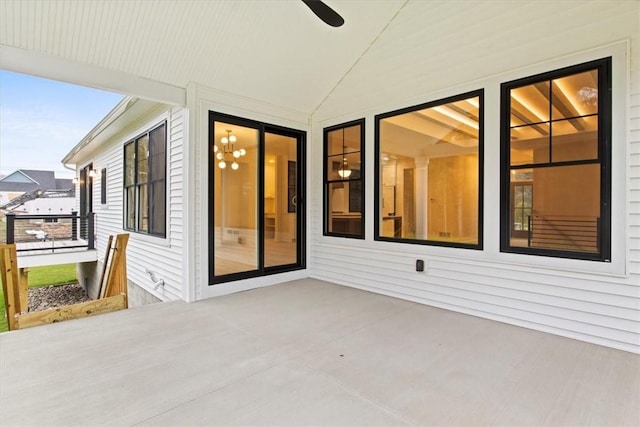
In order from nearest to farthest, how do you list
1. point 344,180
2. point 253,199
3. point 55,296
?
point 253,199 < point 344,180 < point 55,296

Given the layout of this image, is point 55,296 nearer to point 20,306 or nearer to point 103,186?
point 103,186

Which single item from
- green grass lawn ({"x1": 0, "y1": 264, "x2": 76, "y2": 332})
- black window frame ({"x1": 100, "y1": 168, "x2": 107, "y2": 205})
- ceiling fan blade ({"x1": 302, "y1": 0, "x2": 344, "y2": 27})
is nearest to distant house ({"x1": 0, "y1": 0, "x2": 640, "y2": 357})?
ceiling fan blade ({"x1": 302, "y1": 0, "x2": 344, "y2": 27})

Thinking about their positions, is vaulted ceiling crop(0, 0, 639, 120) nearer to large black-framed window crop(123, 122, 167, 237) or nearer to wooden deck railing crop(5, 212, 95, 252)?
large black-framed window crop(123, 122, 167, 237)

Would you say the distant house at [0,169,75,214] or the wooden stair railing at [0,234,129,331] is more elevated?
the distant house at [0,169,75,214]

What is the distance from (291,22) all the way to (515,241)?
3555 millimetres

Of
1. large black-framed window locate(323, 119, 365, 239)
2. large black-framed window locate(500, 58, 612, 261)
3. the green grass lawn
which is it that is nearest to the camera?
large black-framed window locate(500, 58, 612, 261)

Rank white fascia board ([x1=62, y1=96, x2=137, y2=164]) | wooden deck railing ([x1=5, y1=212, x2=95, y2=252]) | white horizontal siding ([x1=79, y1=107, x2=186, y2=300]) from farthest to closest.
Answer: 1. wooden deck railing ([x1=5, y1=212, x2=95, y2=252])
2. white fascia board ([x1=62, y1=96, x2=137, y2=164])
3. white horizontal siding ([x1=79, y1=107, x2=186, y2=300])

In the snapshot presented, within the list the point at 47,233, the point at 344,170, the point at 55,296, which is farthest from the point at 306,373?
the point at 55,296

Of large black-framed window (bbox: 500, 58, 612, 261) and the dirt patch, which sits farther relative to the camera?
the dirt patch

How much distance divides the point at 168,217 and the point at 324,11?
3.48 m

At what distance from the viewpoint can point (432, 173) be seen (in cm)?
487

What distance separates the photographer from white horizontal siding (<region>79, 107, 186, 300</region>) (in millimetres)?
4418

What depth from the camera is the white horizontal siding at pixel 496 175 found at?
2.72 meters

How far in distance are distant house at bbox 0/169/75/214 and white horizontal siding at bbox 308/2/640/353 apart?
9.66 m
